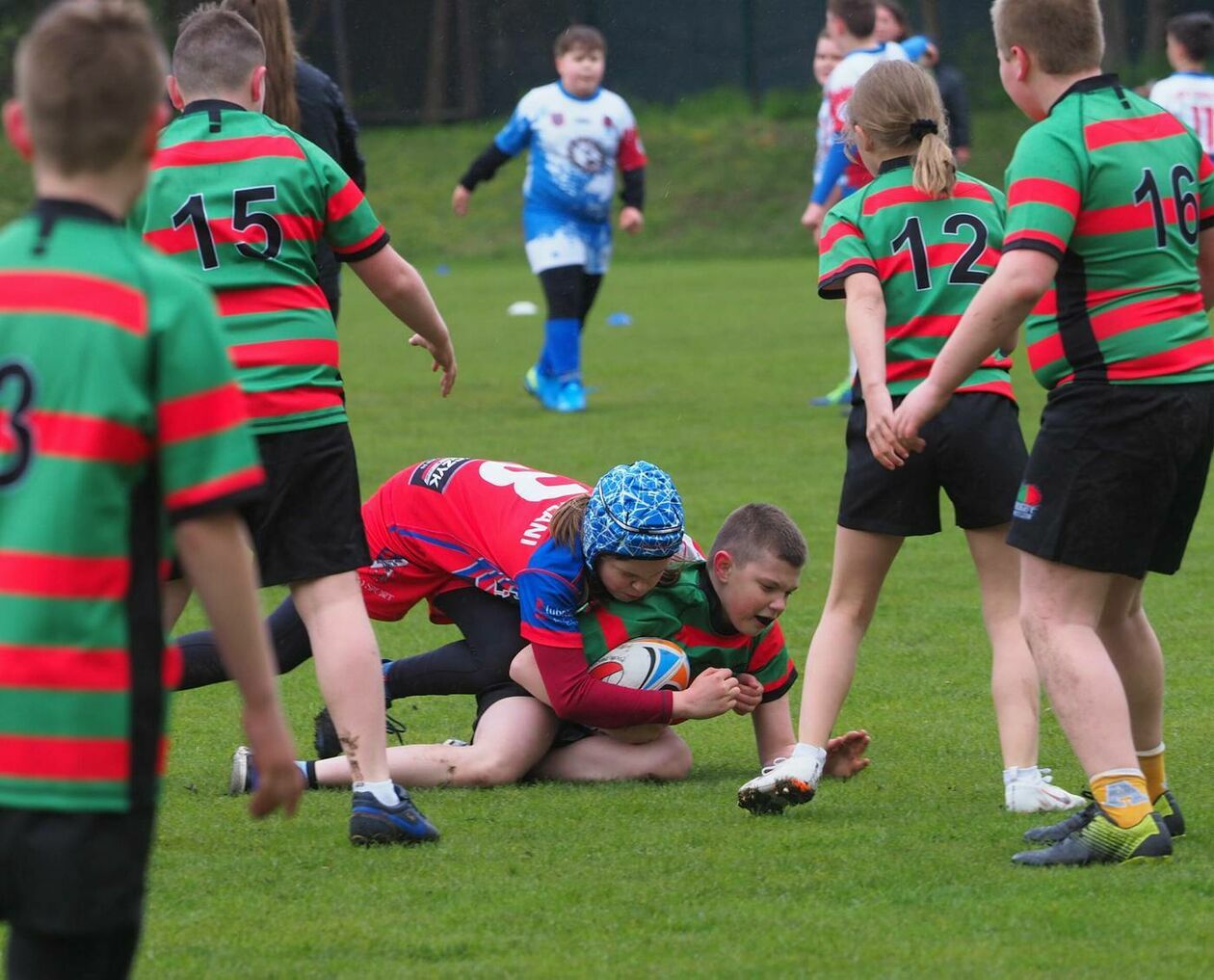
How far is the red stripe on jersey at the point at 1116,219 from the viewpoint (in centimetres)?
378

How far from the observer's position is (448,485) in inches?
201

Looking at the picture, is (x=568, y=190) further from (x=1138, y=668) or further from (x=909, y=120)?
(x=1138, y=668)

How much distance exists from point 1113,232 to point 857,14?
6.97 meters

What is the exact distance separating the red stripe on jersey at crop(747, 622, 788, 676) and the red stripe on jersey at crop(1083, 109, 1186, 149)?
150 centimetres

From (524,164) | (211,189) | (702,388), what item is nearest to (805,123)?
(524,164)

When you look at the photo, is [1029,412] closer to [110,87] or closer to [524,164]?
[110,87]

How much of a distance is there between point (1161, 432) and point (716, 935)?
1.33m

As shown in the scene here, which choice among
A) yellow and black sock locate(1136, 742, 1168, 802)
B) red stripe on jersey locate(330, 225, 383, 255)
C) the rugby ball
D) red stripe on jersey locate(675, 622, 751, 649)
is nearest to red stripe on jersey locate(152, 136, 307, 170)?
red stripe on jersey locate(330, 225, 383, 255)

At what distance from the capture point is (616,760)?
473 cm

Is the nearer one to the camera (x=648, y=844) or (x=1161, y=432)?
(x=1161, y=432)

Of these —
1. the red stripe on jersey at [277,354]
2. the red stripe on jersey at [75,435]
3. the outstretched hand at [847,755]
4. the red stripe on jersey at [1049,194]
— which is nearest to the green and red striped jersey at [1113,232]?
the red stripe on jersey at [1049,194]

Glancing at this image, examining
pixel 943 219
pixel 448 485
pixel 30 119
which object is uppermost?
pixel 30 119

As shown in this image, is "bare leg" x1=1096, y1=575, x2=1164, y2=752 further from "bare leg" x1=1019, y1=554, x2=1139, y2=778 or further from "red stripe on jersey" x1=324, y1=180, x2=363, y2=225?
"red stripe on jersey" x1=324, y1=180, x2=363, y2=225

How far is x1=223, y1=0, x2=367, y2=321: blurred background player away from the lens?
5625mm
